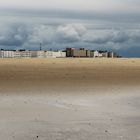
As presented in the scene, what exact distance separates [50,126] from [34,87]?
1532 centimetres

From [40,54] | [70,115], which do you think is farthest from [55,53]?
[70,115]

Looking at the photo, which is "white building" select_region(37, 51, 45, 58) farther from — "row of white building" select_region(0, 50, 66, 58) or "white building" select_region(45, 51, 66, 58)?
"white building" select_region(45, 51, 66, 58)

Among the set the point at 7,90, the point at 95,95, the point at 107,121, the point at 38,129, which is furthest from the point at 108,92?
the point at 38,129

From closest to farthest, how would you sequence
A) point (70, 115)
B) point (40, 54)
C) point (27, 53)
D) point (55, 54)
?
point (70, 115), point (40, 54), point (55, 54), point (27, 53)

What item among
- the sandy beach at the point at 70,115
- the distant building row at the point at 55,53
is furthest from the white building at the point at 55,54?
the sandy beach at the point at 70,115

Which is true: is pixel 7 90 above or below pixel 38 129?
below

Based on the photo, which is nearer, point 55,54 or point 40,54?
point 40,54

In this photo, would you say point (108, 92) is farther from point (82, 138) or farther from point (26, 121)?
point (82, 138)

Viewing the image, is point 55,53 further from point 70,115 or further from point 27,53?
point 70,115

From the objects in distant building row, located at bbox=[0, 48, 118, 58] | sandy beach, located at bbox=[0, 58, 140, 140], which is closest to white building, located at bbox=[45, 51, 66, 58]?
distant building row, located at bbox=[0, 48, 118, 58]

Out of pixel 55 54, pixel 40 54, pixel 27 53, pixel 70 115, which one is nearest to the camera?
pixel 70 115

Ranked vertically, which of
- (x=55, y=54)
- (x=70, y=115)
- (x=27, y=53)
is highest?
(x=70, y=115)

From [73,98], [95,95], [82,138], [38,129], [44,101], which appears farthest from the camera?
[95,95]

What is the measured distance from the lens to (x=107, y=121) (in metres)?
14.3
